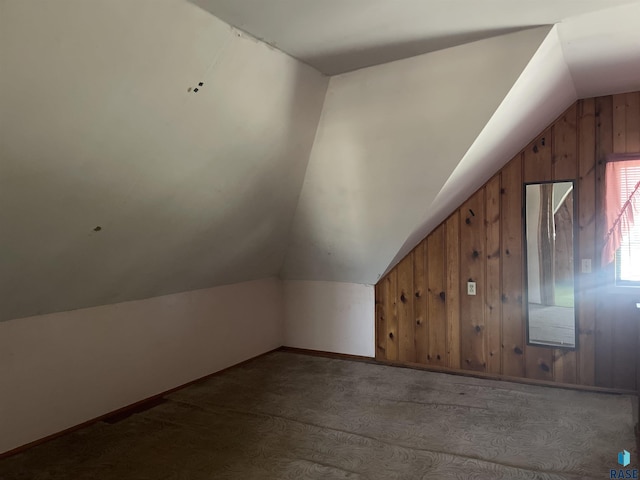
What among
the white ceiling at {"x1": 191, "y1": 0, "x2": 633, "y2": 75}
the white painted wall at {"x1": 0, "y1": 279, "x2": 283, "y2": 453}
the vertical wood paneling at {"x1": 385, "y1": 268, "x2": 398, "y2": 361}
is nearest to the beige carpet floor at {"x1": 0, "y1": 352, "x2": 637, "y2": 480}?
the white painted wall at {"x1": 0, "y1": 279, "x2": 283, "y2": 453}

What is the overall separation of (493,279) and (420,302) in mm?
633

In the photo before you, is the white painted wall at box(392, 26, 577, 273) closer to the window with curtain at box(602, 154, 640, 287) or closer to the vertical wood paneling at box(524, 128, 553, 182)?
the vertical wood paneling at box(524, 128, 553, 182)

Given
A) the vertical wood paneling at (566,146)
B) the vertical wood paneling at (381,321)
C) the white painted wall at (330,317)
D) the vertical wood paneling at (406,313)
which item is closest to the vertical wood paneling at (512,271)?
the vertical wood paneling at (566,146)

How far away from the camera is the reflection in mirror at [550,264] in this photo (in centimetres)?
330

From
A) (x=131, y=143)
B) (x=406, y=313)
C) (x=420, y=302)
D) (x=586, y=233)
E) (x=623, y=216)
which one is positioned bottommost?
(x=406, y=313)

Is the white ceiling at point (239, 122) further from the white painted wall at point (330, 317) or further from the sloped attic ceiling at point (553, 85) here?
the white painted wall at point (330, 317)

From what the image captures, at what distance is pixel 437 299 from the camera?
12.5ft

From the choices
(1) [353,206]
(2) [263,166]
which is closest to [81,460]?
(2) [263,166]

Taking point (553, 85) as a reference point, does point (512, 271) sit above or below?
below

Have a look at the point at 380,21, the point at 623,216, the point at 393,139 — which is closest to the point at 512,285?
the point at 623,216

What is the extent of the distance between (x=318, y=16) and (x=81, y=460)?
8.10 ft

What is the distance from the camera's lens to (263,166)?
9.53 ft

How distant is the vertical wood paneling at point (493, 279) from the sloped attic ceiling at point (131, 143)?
152cm

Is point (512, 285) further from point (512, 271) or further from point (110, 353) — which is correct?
point (110, 353)
